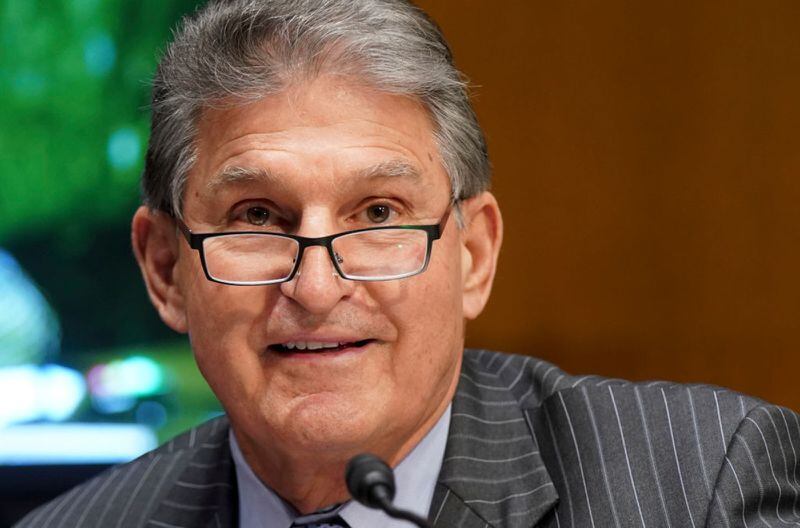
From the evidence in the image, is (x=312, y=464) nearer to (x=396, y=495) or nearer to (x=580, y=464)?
(x=396, y=495)

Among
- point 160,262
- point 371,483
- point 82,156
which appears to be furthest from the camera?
point 82,156

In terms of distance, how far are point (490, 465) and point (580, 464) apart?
6.3 inches

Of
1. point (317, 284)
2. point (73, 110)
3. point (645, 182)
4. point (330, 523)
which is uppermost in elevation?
point (73, 110)

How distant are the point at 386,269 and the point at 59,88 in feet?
6.38

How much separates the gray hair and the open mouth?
0.33 m

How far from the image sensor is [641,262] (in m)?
3.27

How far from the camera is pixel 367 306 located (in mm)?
1796

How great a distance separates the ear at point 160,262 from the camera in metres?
2.09

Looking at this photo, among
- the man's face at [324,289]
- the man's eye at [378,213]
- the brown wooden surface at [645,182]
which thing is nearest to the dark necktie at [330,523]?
the man's face at [324,289]

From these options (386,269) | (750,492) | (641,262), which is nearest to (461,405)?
(386,269)

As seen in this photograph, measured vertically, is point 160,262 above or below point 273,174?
below

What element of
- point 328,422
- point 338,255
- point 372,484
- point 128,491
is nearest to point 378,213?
point 338,255

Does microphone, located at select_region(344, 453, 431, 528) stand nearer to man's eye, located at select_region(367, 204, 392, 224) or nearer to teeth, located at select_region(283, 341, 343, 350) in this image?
teeth, located at select_region(283, 341, 343, 350)

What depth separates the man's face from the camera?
1.79 m
